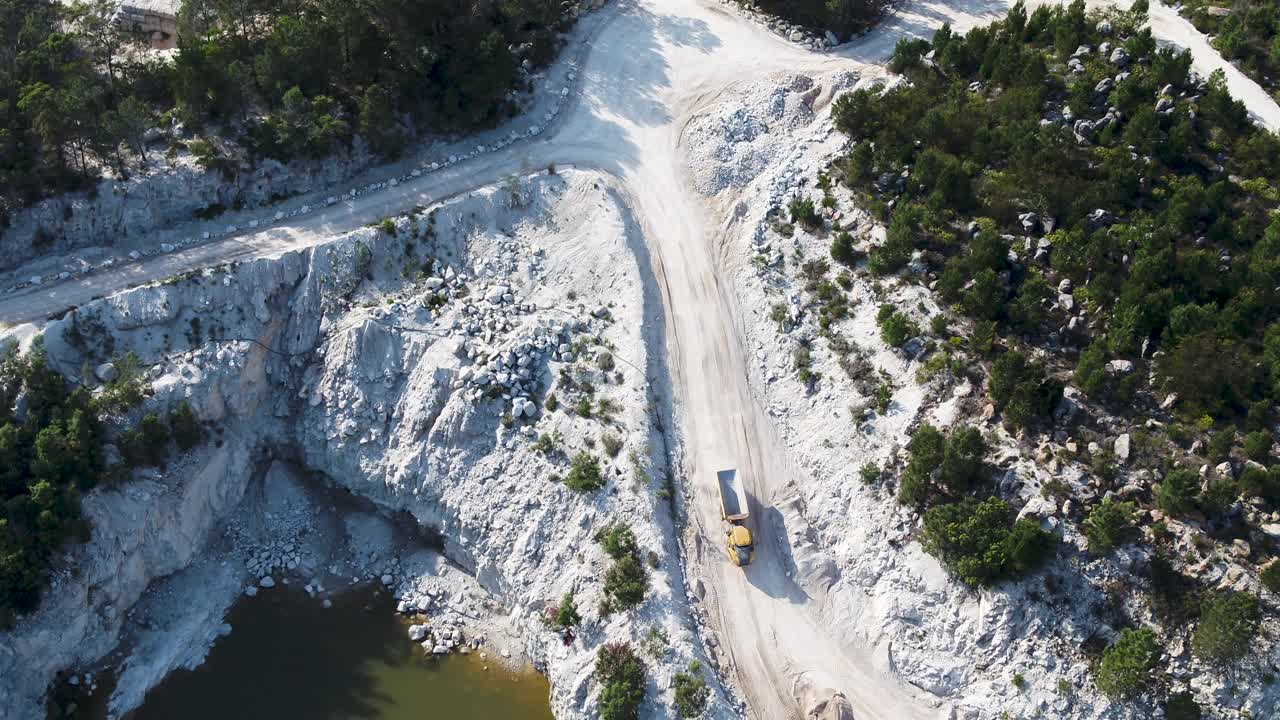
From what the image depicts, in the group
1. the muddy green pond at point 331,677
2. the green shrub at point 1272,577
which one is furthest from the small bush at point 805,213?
the muddy green pond at point 331,677

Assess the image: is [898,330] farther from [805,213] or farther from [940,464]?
[805,213]

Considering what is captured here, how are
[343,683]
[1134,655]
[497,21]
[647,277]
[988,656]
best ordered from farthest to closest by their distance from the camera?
[497,21]
[647,277]
[343,683]
[988,656]
[1134,655]

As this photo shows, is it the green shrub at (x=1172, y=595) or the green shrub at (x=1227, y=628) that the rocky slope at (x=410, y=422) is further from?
the green shrub at (x=1227, y=628)

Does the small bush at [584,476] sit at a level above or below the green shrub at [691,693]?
above

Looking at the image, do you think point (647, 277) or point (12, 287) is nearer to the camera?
point (12, 287)

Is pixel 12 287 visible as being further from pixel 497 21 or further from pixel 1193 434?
pixel 1193 434

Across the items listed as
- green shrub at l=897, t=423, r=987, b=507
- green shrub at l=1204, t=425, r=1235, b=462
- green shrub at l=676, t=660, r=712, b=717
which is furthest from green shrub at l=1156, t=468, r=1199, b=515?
green shrub at l=676, t=660, r=712, b=717

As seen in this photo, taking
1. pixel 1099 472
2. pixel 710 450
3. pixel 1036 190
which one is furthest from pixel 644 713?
pixel 1036 190
